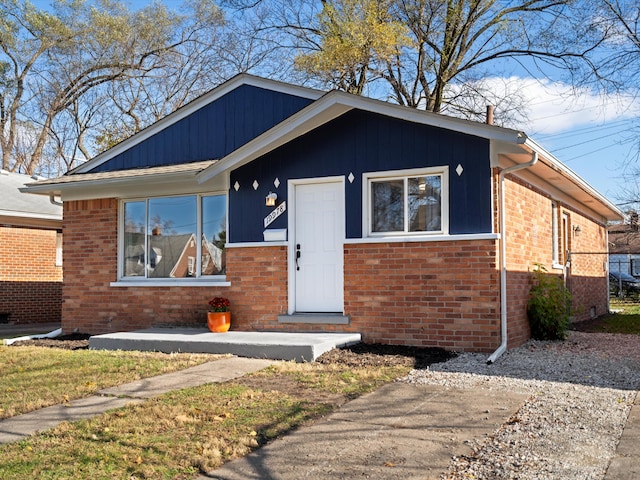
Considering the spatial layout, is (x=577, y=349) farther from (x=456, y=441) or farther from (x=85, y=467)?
(x=85, y=467)

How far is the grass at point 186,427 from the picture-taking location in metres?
4.29

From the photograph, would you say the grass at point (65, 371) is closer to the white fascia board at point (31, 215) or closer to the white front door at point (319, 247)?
the white front door at point (319, 247)

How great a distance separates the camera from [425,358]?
326 inches

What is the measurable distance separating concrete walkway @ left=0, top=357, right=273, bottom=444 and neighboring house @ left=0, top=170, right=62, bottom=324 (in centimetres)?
1100

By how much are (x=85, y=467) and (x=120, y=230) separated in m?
8.19

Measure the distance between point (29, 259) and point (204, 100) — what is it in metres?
8.44

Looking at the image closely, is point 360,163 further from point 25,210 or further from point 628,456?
point 25,210

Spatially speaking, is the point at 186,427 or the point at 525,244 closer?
the point at 186,427

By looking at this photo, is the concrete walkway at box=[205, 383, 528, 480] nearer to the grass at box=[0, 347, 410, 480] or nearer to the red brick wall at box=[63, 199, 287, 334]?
the grass at box=[0, 347, 410, 480]

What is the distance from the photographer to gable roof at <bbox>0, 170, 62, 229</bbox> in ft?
54.9

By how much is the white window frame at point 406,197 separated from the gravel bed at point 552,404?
188 cm

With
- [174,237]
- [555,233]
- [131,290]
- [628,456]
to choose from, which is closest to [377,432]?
[628,456]

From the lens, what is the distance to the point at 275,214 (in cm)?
1033

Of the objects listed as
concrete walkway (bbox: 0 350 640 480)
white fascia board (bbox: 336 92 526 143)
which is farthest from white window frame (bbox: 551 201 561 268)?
concrete walkway (bbox: 0 350 640 480)
